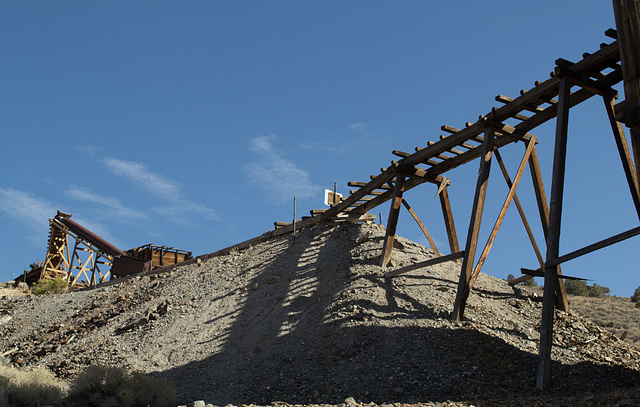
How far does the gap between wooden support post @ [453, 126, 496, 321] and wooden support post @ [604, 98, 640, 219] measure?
8.26 feet

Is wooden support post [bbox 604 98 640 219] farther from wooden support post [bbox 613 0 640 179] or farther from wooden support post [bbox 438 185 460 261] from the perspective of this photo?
wooden support post [bbox 438 185 460 261]

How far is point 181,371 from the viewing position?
13094 mm

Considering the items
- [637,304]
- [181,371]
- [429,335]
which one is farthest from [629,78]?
[637,304]

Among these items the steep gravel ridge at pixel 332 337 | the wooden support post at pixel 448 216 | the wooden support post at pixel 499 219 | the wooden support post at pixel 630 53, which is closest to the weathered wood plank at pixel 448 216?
the wooden support post at pixel 448 216

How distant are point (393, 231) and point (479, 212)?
3562 millimetres

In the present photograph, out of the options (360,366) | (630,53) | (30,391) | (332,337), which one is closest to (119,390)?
(30,391)

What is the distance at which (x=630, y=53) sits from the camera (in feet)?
27.5

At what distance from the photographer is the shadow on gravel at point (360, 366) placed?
10.0 meters

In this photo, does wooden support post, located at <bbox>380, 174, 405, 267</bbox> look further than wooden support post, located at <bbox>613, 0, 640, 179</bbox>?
Yes

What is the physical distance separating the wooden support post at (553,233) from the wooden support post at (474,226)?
189 centimetres

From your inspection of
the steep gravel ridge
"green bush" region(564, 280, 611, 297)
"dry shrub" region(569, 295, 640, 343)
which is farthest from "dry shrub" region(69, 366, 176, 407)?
"green bush" region(564, 280, 611, 297)

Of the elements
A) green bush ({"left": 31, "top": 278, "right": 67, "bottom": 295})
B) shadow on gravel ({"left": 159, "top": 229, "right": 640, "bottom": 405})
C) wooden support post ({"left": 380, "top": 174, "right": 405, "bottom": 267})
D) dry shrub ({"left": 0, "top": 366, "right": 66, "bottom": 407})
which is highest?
wooden support post ({"left": 380, "top": 174, "right": 405, "bottom": 267})

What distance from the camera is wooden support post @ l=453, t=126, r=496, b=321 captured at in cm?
1221

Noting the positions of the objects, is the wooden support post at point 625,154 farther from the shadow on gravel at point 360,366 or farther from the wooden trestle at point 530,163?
the shadow on gravel at point 360,366
